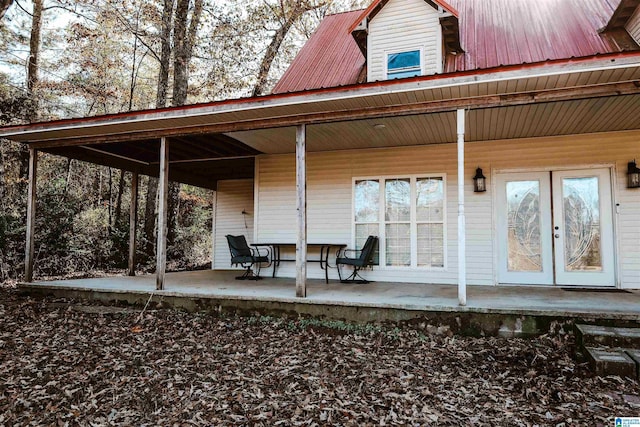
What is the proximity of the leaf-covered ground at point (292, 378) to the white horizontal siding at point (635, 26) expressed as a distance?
502cm

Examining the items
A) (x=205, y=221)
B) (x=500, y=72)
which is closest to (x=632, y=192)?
(x=500, y=72)

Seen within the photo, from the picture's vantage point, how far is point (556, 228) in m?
6.09

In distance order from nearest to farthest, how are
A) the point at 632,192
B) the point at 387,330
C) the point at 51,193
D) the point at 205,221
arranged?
the point at 387,330 < the point at 632,192 < the point at 51,193 < the point at 205,221

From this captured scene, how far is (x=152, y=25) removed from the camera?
12.4 metres

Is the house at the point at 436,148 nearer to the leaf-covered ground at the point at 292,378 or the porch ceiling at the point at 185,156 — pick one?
the porch ceiling at the point at 185,156

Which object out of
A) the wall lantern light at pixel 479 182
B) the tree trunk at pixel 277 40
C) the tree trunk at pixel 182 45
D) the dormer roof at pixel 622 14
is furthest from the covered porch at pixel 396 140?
the tree trunk at pixel 277 40

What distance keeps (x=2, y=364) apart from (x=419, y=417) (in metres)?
Answer: 3.84

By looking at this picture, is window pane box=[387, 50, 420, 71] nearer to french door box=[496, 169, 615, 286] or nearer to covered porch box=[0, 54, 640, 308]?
covered porch box=[0, 54, 640, 308]

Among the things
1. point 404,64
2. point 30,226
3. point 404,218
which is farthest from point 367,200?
point 30,226

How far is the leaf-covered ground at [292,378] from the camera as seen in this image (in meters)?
2.83

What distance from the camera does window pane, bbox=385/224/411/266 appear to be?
681 cm

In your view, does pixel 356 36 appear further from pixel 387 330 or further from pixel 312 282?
pixel 387 330

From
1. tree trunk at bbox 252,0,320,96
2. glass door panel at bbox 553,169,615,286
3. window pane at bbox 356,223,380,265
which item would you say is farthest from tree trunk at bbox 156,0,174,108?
glass door panel at bbox 553,169,615,286

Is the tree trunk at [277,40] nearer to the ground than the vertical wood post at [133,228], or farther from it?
farther from it
